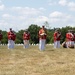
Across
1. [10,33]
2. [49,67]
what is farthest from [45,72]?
[10,33]

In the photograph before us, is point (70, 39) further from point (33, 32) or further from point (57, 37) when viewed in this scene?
point (33, 32)

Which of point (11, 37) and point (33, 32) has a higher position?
point (33, 32)

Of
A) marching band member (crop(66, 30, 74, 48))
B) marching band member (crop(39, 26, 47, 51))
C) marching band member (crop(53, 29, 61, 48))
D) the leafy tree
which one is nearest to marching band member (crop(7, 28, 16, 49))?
marching band member (crop(53, 29, 61, 48))

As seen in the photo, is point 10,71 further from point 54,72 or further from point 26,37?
point 26,37

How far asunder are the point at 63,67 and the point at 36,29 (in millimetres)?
71124

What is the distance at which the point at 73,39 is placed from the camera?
Result: 32375 millimetres

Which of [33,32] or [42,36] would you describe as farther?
[33,32]

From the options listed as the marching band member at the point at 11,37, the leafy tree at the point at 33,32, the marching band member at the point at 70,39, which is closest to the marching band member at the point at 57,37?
the marching band member at the point at 70,39

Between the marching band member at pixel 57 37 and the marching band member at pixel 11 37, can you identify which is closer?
the marching band member at pixel 11 37

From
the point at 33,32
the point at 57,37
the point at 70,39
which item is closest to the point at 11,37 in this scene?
the point at 57,37

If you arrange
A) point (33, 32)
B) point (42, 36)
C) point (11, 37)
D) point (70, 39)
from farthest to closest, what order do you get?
point (33, 32) → point (70, 39) → point (11, 37) → point (42, 36)

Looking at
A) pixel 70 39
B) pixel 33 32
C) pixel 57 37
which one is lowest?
pixel 70 39

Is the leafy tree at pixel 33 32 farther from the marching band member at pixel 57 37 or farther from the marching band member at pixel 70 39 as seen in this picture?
the marching band member at pixel 70 39

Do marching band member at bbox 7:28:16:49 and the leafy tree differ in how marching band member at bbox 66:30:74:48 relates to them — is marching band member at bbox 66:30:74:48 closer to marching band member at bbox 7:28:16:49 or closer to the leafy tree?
marching band member at bbox 7:28:16:49
